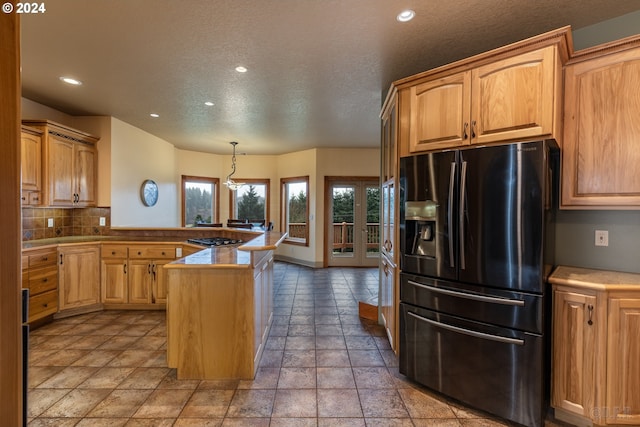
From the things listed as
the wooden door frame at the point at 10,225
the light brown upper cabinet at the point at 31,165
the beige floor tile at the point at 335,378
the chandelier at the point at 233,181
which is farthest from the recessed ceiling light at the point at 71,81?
the beige floor tile at the point at 335,378

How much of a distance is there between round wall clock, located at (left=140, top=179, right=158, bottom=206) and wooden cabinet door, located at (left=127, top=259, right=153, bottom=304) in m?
1.65

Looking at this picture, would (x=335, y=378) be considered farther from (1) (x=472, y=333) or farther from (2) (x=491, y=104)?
(2) (x=491, y=104)

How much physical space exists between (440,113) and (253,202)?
5.84 meters

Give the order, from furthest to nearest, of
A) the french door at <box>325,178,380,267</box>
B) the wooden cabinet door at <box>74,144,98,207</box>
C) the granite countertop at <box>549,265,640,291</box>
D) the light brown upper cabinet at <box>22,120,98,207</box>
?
the french door at <box>325,178,380,267</box> < the wooden cabinet door at <box>74,144,98,207</box> < the light brown upper cabinet at <box>22,120,98,207</box> < the granite countertop at <box>549,265,640,291</box>

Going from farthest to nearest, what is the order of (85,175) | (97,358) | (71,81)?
1. (85,175)
2. (71,81)
3. (97,358)

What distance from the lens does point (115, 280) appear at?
12.8 ft

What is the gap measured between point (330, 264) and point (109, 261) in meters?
4.15

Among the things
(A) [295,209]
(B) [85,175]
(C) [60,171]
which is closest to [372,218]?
(A) [295,209]

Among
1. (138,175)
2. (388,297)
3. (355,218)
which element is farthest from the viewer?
(355,218)

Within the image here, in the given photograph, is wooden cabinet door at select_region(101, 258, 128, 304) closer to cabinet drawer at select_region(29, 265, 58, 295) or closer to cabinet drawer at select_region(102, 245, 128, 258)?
cabinet drawer at select_region(102, 245, 128, 258)

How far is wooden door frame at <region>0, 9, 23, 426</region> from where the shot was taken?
784 millimetres

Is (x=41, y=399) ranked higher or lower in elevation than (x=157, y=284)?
lower

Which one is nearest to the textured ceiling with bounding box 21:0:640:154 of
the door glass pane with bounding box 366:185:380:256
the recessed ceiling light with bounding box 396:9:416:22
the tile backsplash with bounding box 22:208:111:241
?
the recessed ceiling light with bounding box 396:9:416:22

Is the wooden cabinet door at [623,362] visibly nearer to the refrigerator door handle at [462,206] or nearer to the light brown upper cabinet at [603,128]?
the light brown upper cabinet at [603,128]
